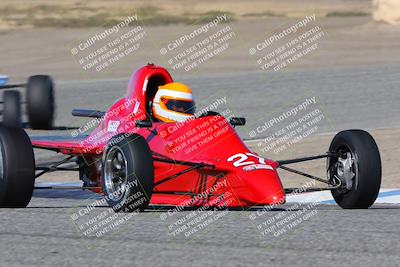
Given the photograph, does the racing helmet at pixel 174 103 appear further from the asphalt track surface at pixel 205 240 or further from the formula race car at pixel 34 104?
the formula race car at pixel 34 104

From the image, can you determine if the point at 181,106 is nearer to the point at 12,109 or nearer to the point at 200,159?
the point at 200,159

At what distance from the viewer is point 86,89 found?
2778cm

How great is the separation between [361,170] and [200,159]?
1.43m

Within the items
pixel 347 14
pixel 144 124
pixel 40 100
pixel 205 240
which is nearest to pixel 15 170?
pixel 144 124

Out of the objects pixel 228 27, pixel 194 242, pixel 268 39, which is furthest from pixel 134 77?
pixel 228 27

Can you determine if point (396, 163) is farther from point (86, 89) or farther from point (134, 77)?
point (86, 89)

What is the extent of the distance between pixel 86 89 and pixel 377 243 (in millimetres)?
20387

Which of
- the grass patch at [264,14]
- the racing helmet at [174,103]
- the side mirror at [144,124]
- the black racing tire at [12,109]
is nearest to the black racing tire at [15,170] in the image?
the side mirror at [144,124]

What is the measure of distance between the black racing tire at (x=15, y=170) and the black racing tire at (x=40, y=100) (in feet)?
30.6

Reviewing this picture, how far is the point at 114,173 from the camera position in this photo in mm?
9883

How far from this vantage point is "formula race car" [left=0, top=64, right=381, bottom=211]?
951 cm

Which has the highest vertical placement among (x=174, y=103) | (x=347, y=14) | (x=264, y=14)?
(x=174, y=103)

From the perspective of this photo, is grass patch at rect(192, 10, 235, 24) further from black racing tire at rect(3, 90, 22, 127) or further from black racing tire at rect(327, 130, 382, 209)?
black racing tire at rect(327, 130, 382, 209)

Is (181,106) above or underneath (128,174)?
above
